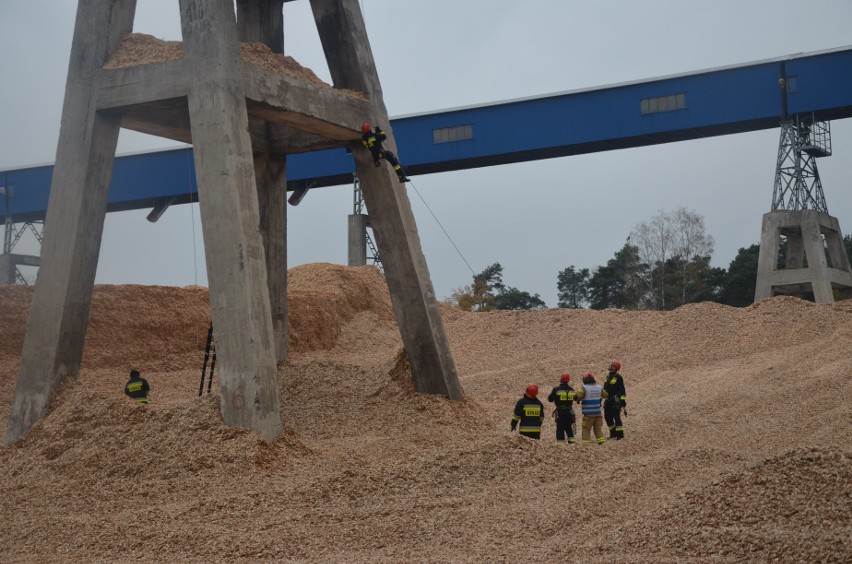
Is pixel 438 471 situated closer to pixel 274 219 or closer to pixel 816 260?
pixel 274 219

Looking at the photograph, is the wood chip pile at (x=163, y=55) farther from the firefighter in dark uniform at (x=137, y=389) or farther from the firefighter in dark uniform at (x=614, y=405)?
the firefighter in dark uniform at (x=614, y=405)

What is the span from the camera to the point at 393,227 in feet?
59.8

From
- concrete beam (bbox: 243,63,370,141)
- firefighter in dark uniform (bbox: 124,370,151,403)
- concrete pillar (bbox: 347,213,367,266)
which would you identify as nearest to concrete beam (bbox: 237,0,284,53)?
concrete beam (bbox: 243,63,370,141)

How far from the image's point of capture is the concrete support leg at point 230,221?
563 inches

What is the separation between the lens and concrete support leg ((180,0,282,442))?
14.3 metres

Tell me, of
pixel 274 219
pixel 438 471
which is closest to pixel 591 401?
pixel 438 471

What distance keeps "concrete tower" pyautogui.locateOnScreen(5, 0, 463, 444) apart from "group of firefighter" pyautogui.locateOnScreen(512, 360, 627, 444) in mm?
2659

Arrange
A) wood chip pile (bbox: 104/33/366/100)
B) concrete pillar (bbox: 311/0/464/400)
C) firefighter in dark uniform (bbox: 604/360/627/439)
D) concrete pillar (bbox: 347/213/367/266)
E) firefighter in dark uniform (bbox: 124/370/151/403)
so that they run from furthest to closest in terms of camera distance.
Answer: concrete pillar (bbox: 347/213/367/266) → concrete pillar (bbox: 311/0/464/400) → firefighter in dark uniform (bbox: 124/370/151/403) → firefighter in dark uniform (bbox: 604/360/627/439) → wood chip pile (bbox: 104/33/366/100)

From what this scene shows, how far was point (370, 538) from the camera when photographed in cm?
1039

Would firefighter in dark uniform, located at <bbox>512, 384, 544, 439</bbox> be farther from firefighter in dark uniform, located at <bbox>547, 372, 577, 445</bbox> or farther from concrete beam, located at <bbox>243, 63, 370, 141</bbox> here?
concrete beam, located at <bbox>243, 63, 370, 141</bbox>

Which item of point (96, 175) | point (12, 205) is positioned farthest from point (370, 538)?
point (12, 205)

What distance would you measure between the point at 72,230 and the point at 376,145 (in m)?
5.56

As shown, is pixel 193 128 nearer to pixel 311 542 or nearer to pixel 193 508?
pixel 193 508

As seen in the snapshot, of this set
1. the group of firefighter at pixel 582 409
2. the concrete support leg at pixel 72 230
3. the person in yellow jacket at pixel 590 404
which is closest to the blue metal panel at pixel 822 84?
the group of firefighter at pixel 582 409
